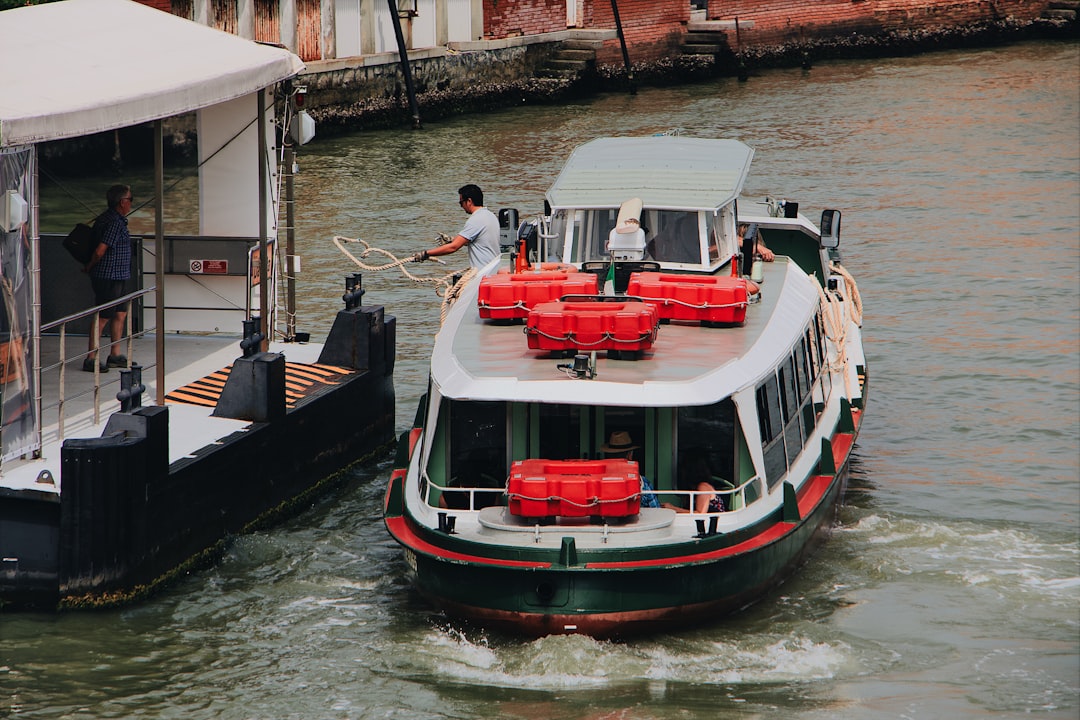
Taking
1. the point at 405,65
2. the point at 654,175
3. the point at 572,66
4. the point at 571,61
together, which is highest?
the point at 571,61

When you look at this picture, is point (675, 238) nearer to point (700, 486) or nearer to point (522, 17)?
point (700, 486)

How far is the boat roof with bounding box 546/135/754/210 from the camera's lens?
1345 cm

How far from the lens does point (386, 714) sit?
9641 millimetres

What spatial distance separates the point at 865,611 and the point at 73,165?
1992cm

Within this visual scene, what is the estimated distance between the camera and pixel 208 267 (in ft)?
46.8

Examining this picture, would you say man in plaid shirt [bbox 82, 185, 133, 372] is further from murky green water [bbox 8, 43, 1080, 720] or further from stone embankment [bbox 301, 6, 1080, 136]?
stone embankment [bbox 301, 6, 1080, 136]

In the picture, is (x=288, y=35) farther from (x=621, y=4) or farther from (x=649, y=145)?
(x=649, y=145)

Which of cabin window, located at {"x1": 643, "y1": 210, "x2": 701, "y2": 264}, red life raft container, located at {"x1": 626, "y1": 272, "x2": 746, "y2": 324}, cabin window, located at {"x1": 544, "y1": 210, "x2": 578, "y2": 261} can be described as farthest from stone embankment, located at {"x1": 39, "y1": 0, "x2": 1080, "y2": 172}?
red life raft container, located at {"x1": 626, "y1": 272, "x2": 746, "y2": 324}

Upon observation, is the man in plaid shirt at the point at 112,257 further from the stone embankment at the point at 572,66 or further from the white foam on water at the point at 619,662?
the stone embankment at the point at 572,66

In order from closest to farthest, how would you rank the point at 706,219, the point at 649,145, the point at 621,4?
the point at 706,219 → the point at 649,145 → the point at 621,4

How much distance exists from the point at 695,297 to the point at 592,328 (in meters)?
1.39

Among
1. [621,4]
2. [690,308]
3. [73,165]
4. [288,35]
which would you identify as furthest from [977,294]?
[621,4]

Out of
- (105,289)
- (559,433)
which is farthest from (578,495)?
(105,289)

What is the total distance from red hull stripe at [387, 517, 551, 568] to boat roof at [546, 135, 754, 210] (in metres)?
3.74
